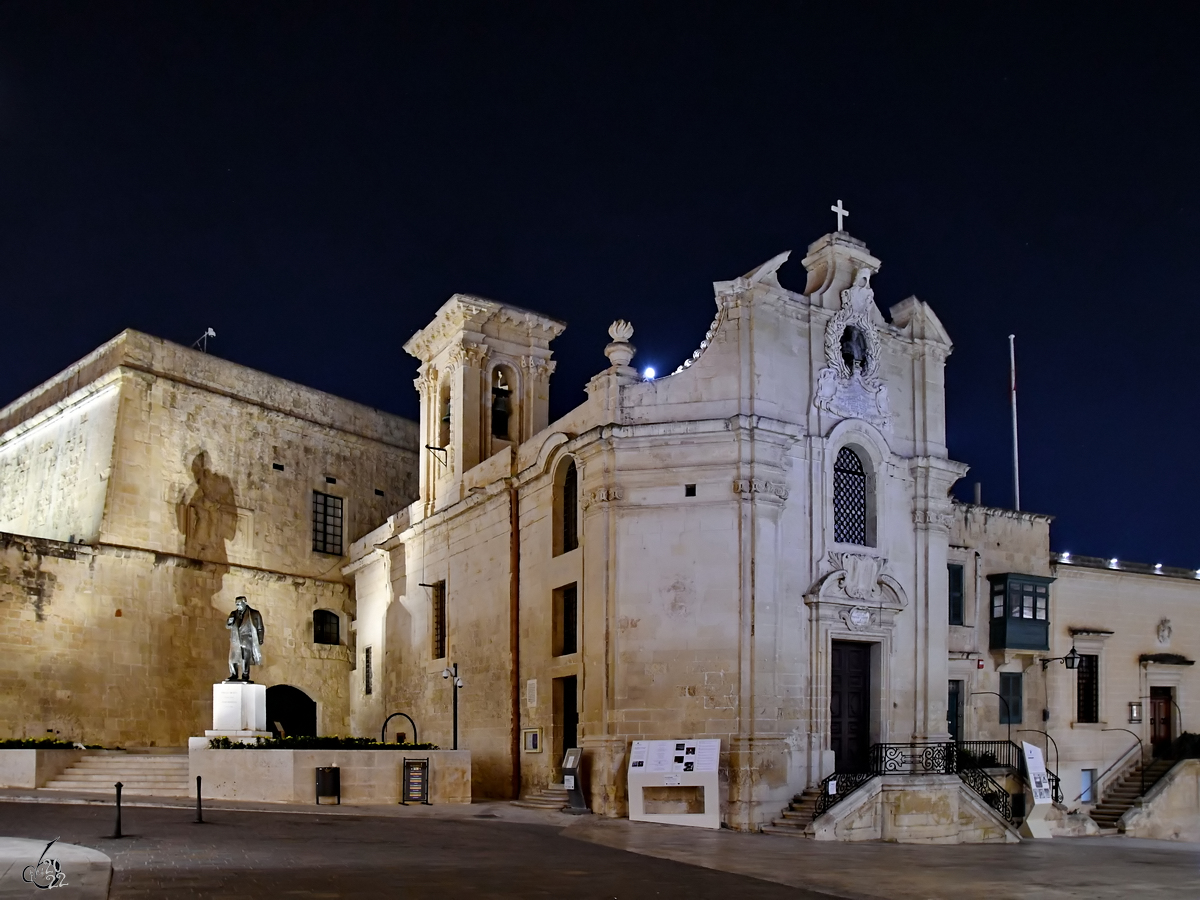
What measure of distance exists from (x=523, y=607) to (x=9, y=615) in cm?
1308

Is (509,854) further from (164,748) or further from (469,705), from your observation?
(164,748)

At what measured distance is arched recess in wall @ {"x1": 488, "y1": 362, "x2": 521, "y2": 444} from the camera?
33.3 meters

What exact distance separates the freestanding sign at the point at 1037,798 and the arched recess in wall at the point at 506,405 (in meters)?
15.3

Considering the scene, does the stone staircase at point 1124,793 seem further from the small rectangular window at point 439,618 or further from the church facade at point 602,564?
the small rectangular window at point 439,618

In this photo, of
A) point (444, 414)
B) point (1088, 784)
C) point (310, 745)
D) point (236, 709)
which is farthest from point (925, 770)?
point (444, 414)

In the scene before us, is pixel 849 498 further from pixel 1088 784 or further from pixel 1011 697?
pixel 1088 784

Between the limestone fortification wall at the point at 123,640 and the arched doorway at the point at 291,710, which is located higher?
the limestone fortification wall at the point at 123,640

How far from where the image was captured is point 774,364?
24.4m

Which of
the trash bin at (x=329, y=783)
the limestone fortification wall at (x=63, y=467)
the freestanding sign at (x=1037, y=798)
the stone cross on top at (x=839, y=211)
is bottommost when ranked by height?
the freestanding sign at (x=1037, y=798)

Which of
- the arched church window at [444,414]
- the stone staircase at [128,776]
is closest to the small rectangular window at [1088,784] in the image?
the arched church window at [444,414]

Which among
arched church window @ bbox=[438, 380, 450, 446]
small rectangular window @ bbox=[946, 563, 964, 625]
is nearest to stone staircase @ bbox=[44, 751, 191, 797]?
arched church window @ bbox=[438, 380, 450, 446]

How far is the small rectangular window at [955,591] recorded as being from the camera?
30.5 metres

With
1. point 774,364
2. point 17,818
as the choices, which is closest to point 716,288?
point 774,364
